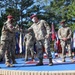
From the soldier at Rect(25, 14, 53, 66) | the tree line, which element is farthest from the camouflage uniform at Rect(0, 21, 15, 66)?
the tree line

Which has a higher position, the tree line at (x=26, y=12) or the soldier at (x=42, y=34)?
the tree line at (x=26, y=12)

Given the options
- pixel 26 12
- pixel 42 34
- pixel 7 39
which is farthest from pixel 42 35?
pixel 26 12

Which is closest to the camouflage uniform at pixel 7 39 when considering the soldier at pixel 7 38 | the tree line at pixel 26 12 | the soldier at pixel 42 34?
the soldier at pixel 7 38

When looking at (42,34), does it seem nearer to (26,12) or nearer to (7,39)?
(7,39)

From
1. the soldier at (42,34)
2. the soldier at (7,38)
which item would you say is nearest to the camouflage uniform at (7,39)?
the soldier at (7,38)

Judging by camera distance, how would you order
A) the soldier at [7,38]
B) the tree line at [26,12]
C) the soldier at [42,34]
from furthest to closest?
the tree line at [26,12]
the soldier at [7,38]
the soldier at [42,34]

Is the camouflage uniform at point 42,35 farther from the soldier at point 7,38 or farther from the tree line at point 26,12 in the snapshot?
the tree line at point 26,12

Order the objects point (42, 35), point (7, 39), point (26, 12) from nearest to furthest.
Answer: point (42, 35)
point (7, 39)
point (26, 12)

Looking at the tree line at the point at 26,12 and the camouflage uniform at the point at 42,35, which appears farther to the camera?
the tree line at the point at 26,12

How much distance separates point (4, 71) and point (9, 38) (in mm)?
1785

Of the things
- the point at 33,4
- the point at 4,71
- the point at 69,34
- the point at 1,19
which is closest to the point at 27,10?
the point at 33,4

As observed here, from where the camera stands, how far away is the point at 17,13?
101 ft

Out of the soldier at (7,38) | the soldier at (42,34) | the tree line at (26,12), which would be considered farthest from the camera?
the tree line at (26,12)

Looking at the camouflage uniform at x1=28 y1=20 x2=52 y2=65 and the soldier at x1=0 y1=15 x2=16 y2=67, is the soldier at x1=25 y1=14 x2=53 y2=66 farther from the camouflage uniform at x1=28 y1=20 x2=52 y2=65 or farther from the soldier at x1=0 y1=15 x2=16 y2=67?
the soldier at x1=0 y1=15 x2=16 y2=67
